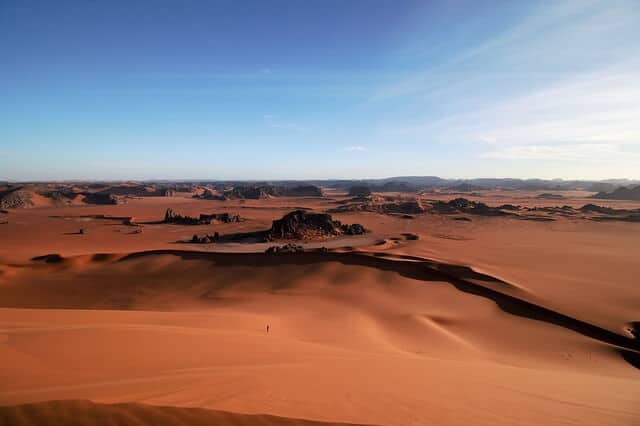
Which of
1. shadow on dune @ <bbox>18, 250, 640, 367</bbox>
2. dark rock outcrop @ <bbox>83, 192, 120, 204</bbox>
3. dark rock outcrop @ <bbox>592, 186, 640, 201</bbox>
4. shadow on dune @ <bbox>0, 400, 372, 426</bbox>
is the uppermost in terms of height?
dark rock outcrop @ <bbox>592, 186, 640, 201</bbox>

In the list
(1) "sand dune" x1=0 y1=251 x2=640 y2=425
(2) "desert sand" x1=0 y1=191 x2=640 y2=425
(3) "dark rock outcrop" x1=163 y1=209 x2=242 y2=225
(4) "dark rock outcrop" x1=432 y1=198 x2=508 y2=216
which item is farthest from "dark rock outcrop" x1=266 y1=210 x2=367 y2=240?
(4) "dark rock outcrop" x1=432 y1=198 x2=508 y2=216

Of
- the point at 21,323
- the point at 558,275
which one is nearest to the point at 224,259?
the point at 21,323

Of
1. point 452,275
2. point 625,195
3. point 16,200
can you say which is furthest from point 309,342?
point 625,195

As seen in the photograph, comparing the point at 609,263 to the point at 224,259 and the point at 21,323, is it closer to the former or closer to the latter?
the point at 224,259

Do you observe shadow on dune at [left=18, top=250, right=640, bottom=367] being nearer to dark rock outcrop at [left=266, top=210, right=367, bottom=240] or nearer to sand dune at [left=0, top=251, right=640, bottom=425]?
sand dune at [left=0, top=251, right=640, bottom=425]

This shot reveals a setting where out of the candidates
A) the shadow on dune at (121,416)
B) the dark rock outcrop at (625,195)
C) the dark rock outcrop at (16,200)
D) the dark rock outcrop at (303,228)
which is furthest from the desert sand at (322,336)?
the dark rock outcrop at (625,195)
